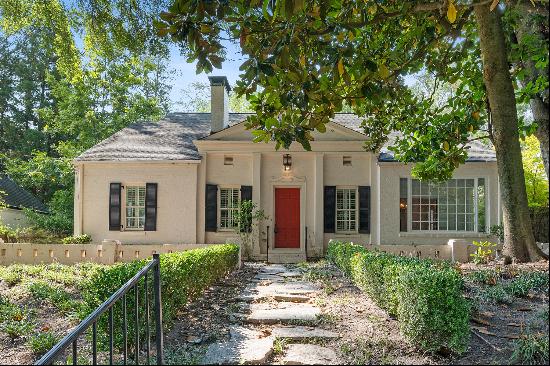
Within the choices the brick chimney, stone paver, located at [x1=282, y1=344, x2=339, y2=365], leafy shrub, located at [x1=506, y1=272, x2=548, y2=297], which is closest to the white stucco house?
the brick chimney

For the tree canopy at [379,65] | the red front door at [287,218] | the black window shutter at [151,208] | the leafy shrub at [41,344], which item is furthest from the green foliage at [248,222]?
the leafy shrub at [41,344]

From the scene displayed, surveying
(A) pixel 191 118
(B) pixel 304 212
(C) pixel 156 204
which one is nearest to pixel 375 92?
(B) pixel 304 212

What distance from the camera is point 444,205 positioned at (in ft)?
47.4

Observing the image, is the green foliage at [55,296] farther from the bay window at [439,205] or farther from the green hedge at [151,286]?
the bay window at [439,205]

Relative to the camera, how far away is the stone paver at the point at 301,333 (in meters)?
4.51

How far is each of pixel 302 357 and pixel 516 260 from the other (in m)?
3.46

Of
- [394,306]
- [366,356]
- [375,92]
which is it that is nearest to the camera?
[366,356]

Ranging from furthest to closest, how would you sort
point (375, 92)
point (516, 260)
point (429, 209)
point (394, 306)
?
point (429, 209), point (516, 260), point (394, 306), point (375, 92)

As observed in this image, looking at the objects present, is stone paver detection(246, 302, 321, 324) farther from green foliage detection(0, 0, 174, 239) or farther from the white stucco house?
the white stucco house

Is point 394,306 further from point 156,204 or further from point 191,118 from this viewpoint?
point 191,118

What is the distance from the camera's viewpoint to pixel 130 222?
14.9 metres

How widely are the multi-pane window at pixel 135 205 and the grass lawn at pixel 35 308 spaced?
14.1 feet

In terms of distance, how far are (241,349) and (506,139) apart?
4.24m

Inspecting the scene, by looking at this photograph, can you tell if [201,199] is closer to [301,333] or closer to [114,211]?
[114,211]
